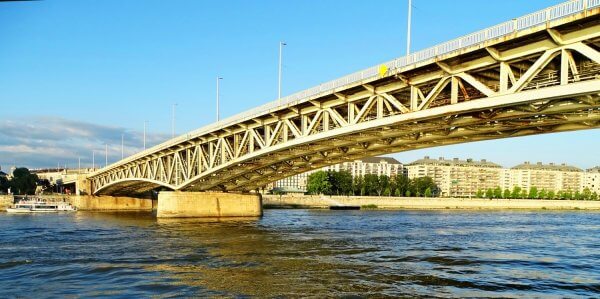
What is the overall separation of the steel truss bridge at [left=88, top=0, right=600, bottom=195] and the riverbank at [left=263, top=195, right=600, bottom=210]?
5325 centimetres

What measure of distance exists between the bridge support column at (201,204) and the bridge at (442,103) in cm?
462

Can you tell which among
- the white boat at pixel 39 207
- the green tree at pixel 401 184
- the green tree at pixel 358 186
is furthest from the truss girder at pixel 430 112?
the green tree at pixel 401 184

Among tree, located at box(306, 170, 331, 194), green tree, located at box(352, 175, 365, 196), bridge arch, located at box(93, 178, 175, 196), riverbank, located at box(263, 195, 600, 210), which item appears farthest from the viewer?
green tree, located at box(352, 175, 365, 196)

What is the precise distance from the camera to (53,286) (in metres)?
19.1

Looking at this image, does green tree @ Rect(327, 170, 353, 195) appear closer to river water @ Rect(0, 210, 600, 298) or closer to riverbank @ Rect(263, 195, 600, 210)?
riverbank @ Rect(263, 195, 600, 210)

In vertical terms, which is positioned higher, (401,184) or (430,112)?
(430,112)

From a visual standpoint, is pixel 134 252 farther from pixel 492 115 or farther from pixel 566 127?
pixel 566 127

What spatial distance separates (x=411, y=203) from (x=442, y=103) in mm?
90696

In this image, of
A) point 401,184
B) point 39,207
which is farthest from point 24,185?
point 401,184

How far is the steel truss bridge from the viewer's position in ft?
61.3

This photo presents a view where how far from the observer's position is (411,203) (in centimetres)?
11500

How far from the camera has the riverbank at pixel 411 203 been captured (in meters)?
103

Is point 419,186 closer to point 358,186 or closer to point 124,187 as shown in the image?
point 358,186

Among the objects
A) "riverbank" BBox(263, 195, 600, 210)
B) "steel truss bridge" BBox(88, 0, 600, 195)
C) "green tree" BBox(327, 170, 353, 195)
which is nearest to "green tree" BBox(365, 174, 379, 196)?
"green tree" BBox(327, 170, 353, 195)
